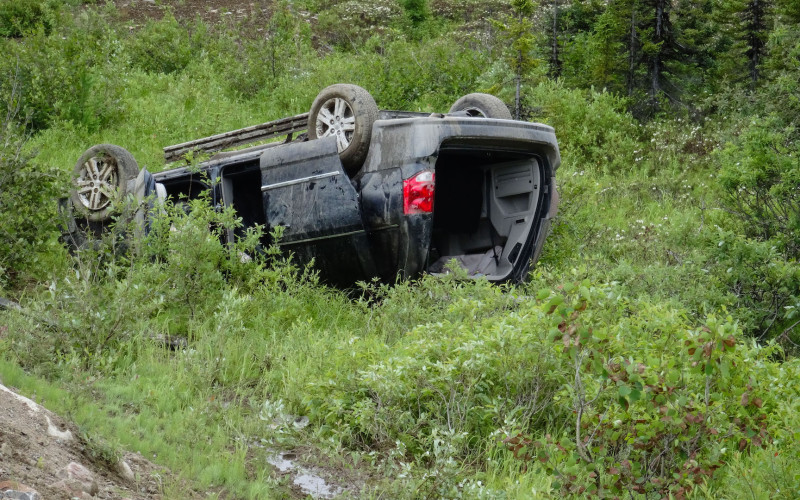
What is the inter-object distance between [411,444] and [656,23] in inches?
614

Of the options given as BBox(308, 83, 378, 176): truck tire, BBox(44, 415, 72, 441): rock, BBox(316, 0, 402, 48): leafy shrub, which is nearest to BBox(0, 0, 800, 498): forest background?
BBox(44, 415, 72, 441): rock

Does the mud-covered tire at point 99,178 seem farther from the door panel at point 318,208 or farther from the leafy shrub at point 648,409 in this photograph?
the leafy shrub at point 648,409

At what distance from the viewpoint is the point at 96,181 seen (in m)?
9.79

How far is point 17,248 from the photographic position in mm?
8477

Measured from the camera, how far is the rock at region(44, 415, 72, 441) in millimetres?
4254

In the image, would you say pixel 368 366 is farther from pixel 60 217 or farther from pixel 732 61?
pixel 732 61

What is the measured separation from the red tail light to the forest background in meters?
0.62

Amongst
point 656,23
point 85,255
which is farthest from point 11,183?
point 656,23

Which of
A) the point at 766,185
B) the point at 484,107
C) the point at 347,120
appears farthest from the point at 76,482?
the point at 766,185

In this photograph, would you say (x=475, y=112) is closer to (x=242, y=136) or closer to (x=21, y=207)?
(x=242, y=136)

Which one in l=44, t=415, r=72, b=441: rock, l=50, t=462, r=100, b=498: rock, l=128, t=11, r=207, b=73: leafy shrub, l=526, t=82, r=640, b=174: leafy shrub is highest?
l=128, t=11, r=207, b=73: leafy shrub

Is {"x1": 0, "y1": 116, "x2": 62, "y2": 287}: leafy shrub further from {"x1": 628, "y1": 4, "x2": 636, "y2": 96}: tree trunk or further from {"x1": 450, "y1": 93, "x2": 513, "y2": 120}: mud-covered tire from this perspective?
{"x1": 628, "y1": 4, "x2": 636, "y2": 96}: tree trunk

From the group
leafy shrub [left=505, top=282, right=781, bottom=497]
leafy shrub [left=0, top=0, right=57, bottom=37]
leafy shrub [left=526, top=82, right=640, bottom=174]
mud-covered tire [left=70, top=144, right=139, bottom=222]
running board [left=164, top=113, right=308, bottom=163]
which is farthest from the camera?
leafy shrub [left=0, top=0, right=57, bottom=37]

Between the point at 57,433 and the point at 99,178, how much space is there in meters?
5.96
